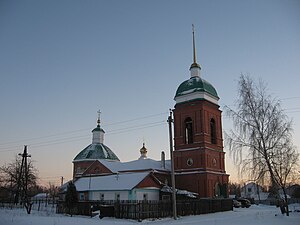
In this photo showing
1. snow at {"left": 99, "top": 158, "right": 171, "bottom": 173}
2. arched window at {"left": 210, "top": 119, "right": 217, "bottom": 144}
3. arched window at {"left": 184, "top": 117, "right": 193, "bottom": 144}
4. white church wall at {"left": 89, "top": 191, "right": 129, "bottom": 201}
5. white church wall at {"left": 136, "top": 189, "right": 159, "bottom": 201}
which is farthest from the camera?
snow at {"left": 99, "top": 158, "right": 171, "bottom": 173}

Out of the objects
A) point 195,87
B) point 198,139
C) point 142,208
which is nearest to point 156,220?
point 142,208

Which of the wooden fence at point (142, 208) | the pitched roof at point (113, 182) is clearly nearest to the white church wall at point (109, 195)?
the pitched roof at point (113, 182)

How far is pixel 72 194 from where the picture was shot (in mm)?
29312

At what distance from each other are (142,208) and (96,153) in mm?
26802

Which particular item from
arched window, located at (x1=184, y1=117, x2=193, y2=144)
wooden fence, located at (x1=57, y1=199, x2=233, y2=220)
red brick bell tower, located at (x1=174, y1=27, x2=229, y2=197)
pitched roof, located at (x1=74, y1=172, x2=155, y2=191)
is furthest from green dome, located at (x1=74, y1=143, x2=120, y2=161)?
wooden fence, located at (x1=57, y1=199, x2=233, y2=220)

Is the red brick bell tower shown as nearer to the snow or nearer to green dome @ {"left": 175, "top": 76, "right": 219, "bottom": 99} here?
green dome @ {"left": 175, "top": 76, "right": 219, "bottom": 99}

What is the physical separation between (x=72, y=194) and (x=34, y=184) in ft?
110

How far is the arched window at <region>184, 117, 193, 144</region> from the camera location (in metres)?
37.6

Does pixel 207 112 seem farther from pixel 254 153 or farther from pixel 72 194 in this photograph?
pixel 72 194

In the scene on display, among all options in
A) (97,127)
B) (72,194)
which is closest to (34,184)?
(97,127)

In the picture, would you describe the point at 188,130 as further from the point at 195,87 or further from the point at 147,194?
the point at 147,194

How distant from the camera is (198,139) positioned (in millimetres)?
35781

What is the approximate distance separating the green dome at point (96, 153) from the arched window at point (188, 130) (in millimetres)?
16653

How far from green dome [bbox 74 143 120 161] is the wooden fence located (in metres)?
17.7
